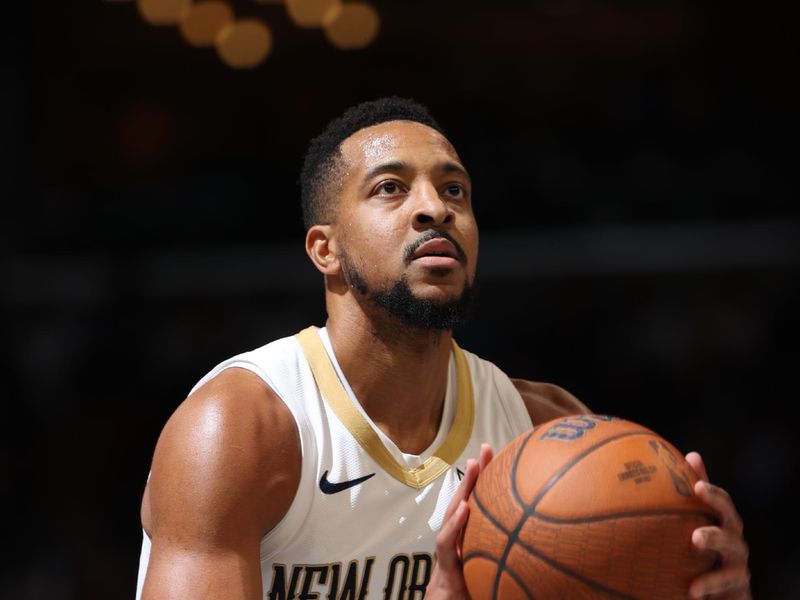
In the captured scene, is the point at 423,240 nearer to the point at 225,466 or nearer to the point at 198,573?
the point at 225,466

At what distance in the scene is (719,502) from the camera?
259 centimetres

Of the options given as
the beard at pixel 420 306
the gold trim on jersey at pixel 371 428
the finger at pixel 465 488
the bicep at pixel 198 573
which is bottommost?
the bicep at pixel 198 573

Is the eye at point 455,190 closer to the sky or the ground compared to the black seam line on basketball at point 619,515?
closer to the sky

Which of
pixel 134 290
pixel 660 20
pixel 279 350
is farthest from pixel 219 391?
pixel 660 20

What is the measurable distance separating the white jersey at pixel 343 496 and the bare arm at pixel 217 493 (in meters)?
0.10

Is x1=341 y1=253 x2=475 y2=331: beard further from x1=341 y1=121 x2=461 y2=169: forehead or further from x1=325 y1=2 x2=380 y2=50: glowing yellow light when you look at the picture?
x1=325 y1=2 x2=380 y2=50: glowing yellow light

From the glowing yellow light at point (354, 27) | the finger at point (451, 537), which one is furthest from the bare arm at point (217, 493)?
the glowing yellow light at point (354, 27)

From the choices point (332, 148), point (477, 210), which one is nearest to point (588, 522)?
point (332, 148)

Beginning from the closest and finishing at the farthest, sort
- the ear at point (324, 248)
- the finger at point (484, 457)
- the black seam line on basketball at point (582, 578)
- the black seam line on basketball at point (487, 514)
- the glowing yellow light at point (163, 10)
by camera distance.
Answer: the black seam line on basketball at point (582, 578) < the black seam line on basketball at point (487, 514) < the finger at point (484, 457) < the ear at point (324, 248) < the glowing yellow light at point (163, 10)

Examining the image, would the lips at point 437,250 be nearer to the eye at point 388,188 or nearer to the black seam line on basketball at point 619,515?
the eye at point 388,188

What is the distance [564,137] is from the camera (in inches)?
349

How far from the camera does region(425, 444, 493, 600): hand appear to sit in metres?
2.69

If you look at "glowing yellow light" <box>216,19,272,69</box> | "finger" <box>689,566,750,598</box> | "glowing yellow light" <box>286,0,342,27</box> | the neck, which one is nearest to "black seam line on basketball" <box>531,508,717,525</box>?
"finger" <box>689,566,750,598</box>

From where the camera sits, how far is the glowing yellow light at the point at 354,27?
912cm
